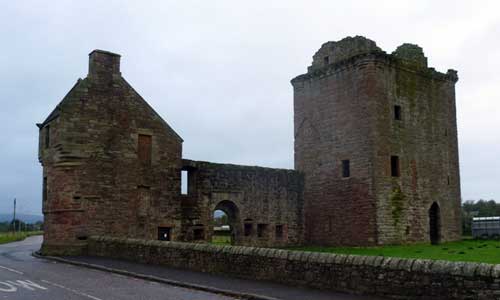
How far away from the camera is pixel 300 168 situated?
29.6 metres

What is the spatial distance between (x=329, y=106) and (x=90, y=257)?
14.2 metres

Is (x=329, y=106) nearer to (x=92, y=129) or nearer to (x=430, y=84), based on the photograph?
(x=430, y=84)

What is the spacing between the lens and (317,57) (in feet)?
96.6

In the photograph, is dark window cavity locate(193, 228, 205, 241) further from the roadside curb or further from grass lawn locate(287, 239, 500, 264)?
the roadside curb

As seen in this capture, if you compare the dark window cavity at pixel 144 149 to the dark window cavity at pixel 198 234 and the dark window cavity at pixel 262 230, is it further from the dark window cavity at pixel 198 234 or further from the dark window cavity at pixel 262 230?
the dark window cavity at pixel 262 230

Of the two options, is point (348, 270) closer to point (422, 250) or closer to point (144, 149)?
point (422, 250)

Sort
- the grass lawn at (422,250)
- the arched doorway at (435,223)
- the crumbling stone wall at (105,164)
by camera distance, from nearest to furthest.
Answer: the grass lawn at (422,250) → the crumbling stone wall at (105,164) → the arched doorway at (435,223)

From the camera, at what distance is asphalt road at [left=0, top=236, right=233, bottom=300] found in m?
10.9

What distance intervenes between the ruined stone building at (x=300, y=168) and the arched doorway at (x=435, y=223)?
0.05 m

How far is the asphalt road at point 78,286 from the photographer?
10859mm

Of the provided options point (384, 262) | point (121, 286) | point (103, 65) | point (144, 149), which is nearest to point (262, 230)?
point (144, 149)

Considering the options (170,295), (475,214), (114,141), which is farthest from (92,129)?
(475,214)

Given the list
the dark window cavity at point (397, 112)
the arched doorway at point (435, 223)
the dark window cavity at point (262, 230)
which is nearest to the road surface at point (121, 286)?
the dark window cavity at point (262, 230)

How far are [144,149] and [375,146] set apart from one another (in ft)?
34.9
